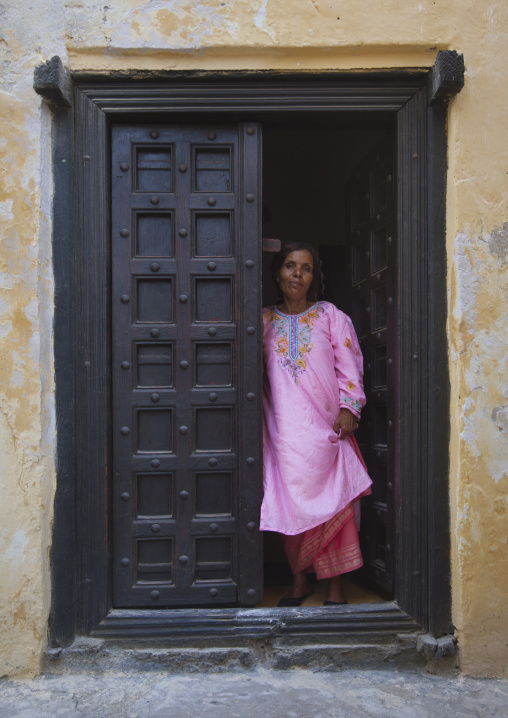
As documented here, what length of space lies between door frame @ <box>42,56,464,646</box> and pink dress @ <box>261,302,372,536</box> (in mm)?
366

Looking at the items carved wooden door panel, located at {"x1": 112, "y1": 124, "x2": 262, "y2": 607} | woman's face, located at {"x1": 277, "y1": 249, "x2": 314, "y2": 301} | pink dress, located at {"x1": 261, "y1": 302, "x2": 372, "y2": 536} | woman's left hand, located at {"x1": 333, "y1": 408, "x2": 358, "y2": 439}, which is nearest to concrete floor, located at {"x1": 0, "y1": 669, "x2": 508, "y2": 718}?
carved wooden door panel, located at {"x1": 112, "y1": 124, "x2": 262, "y2": 607}

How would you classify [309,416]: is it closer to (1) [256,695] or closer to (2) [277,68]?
(1) [256,695]

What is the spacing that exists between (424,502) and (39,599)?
1.76m

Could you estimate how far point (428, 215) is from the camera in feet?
9.17

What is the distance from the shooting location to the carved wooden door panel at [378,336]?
2932 millimetres

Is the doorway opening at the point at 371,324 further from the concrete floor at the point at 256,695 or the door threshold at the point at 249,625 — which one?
the concrete floor at the point at 256,695

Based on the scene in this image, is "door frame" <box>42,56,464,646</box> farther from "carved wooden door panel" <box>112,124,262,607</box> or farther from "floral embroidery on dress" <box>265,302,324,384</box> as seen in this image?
"floral embroidery on dress" <box>265,302,324,384</box>

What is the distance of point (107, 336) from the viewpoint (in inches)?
111

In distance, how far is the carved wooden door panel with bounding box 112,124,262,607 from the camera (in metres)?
2.86

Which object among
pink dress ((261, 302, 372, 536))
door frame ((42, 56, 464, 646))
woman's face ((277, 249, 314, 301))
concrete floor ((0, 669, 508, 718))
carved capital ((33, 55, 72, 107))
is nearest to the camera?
concrete floor ((0, 669, 508, 718))

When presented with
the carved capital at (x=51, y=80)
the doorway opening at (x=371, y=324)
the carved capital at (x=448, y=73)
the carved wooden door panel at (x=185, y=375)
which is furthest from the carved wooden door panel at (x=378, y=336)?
the carved capital at (x=51, y=80)

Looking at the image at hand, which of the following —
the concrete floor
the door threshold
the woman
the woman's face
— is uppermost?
the woman's face

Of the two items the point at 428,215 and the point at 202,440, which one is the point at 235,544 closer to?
the point at 202,440

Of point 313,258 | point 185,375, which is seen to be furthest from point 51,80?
point 313,258
